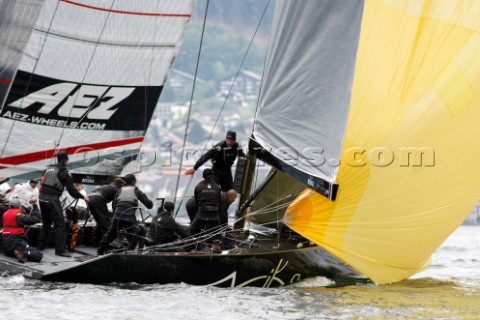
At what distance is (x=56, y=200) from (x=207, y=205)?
5.28ft

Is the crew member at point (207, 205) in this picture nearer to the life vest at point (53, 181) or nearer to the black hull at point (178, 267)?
the black hull at point (178, 267)

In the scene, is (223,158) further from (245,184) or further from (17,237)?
(17,237)

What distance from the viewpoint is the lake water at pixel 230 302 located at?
355 inches

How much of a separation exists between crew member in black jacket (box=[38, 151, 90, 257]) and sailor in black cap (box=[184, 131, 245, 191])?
4.59 feet

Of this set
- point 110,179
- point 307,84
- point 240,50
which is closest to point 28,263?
point 110,179

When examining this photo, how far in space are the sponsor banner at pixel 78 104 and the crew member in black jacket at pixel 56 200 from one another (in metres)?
1.77

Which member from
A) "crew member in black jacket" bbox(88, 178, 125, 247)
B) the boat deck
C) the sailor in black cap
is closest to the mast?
the sailor in black cap

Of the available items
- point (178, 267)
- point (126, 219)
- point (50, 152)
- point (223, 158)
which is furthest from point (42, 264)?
point (50, 152)

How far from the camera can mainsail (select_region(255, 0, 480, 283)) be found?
10.1 metres

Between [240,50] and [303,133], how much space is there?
85.6 metres

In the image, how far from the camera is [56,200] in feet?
35.9

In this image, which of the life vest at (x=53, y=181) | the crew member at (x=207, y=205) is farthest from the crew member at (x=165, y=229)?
the life vest at (x=53, y=181)

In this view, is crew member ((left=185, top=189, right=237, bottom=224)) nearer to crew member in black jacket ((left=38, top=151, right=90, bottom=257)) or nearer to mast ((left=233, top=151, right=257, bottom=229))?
mast ((left=233, top=151, right=257, bottom=229))

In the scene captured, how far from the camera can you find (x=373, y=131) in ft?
33.5
